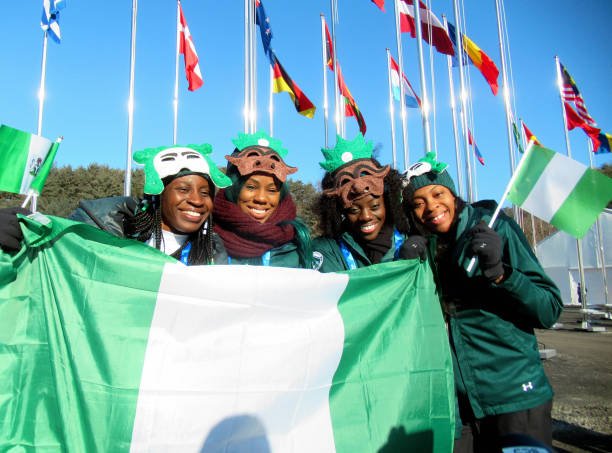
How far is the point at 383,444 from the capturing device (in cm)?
263

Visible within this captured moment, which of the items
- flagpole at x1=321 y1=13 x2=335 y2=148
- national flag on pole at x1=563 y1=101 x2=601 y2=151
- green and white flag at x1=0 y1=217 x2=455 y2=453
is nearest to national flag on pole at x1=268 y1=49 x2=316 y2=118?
flagpole at x1=321 y1=13 x2=335 y2=148

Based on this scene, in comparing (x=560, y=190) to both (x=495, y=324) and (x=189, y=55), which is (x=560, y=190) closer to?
(x=495, y=324)

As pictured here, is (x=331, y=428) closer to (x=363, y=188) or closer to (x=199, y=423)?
(x=199, y=423)

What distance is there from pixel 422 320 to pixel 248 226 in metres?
1.42

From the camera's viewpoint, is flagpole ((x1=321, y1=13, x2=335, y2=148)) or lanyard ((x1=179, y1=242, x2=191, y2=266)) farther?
flagpole ((x1=321, y1=13, x2=335, y2=148))

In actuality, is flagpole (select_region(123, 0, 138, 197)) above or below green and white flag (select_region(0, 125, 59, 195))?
above

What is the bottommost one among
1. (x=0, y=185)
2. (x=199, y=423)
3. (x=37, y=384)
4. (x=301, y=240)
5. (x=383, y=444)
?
(x=383, y=444)

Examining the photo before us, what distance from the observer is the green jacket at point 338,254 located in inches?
133

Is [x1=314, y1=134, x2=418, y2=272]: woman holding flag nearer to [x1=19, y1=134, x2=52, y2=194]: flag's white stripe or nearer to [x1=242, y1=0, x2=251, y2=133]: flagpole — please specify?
[x1=19, y1=134, x2=52, y2=194]: flag's white stripe

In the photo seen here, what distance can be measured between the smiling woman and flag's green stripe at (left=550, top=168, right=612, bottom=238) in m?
1.81

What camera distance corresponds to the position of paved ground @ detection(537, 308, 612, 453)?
545cm

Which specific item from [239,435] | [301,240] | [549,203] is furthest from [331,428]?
[549,203]

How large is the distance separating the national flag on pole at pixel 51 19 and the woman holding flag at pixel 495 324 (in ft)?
32.6

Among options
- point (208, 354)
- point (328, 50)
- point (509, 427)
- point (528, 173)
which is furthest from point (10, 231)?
point (328, 50)
